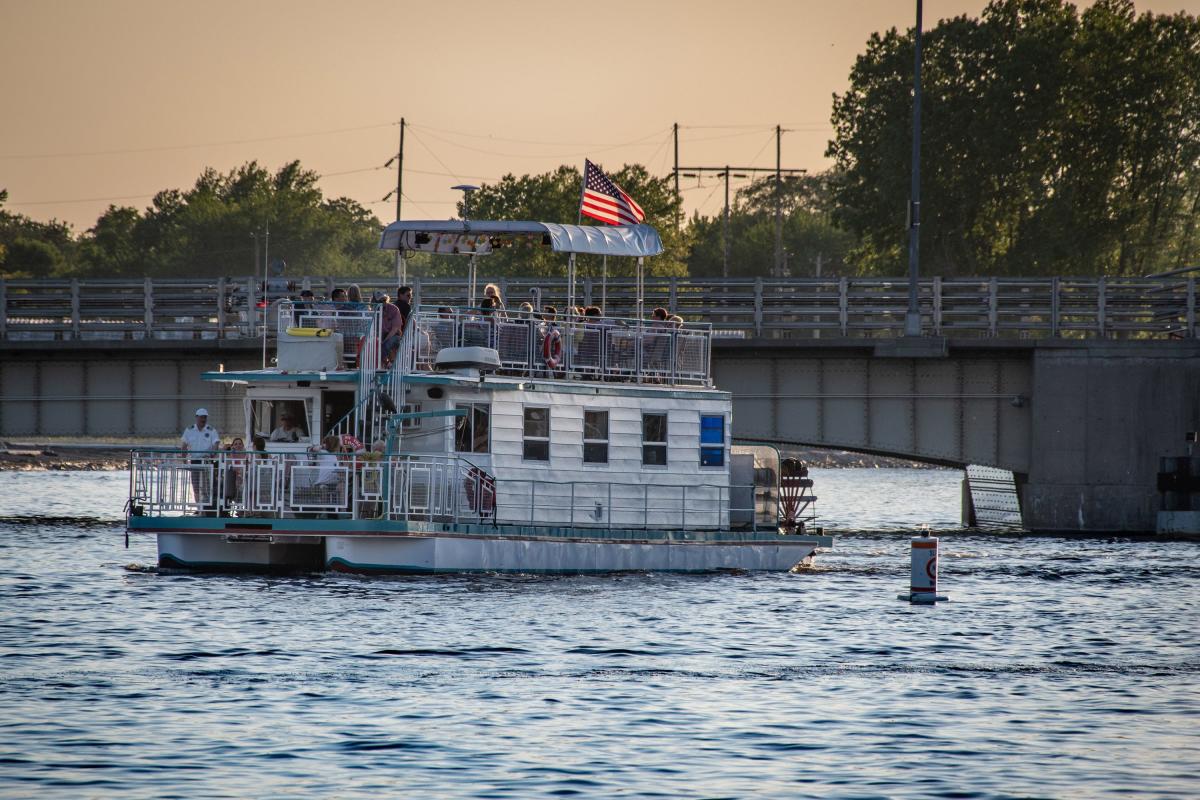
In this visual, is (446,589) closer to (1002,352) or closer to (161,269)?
(1002,352)

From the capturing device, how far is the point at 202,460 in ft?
103

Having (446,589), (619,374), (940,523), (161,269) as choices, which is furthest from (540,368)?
(161,269)

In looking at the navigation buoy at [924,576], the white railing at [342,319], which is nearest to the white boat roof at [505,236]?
the white railing at [342,319]

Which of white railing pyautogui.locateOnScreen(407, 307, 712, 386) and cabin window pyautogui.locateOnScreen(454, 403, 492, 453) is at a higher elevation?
white railing pyautogui.locateOnScreen(407, 307, 712, 386)

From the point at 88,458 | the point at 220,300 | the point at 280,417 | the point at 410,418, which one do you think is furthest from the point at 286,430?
the point at 88,458

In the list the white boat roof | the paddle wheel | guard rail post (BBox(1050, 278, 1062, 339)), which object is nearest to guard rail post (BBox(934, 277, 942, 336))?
guard rail post (BBox(1050, 278, 1062, 339))

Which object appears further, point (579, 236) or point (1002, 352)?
point (1002, 352)

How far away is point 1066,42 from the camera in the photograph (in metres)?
85.7

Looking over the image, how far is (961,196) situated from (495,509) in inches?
2376

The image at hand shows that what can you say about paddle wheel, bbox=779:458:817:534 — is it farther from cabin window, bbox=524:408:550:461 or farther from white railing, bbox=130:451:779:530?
cabin window, bbox=524:408:550:461

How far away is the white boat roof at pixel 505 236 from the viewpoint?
35.0 meters

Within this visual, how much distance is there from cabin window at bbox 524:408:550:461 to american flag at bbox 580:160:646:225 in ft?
12.7

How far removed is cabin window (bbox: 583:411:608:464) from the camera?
3450 centimetres

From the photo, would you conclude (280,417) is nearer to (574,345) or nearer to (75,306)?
(574,345)
